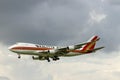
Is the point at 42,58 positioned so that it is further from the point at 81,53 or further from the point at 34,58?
the point at 81,53

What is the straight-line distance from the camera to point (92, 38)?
192m

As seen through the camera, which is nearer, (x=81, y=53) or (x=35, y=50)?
(x=35, y=50)

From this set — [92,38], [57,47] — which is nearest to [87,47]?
[92,38]

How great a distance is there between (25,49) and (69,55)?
24862mm

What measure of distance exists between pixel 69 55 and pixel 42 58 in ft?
42.4

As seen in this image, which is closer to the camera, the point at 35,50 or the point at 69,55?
the point at 35,50

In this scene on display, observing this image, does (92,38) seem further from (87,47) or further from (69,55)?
(69,55)

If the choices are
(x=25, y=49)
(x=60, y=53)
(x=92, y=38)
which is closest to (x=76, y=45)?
(x=60, y=53)

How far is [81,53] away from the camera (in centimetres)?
17850

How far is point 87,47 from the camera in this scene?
190125 millimetres

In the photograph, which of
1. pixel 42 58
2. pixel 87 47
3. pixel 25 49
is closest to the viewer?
pixel 25 49

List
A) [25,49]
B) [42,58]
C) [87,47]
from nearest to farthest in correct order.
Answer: [25,49] → [42,58] → [87,47]

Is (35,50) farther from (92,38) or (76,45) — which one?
(92,38)

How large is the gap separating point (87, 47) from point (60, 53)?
2717 centimetres
